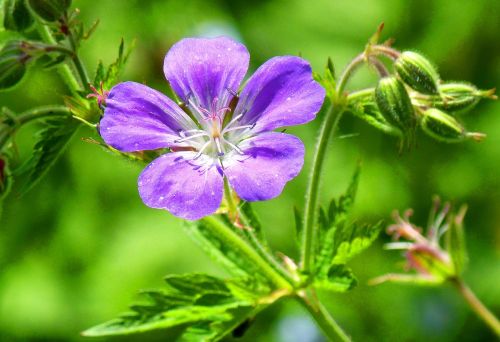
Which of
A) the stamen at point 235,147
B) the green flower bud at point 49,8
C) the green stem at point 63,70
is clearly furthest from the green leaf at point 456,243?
the green flower bud at point 49,8

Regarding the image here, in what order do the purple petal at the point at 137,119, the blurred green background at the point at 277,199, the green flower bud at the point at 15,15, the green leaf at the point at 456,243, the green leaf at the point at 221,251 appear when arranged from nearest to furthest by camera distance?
the purple petal at the point at 137,119
the green flower bud at the point at 15,15
the green leaf at the point at 221,251
the green leaf at the point at 456,243
the blurred green background at the point at 277,199

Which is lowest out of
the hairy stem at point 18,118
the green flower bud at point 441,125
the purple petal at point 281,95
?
the green flower bud at point 441,125

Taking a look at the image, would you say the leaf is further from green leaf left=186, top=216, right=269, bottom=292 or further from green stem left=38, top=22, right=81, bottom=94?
green stem left=38, top=22, right=81, bottom=94

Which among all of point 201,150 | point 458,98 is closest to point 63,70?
point 201,150

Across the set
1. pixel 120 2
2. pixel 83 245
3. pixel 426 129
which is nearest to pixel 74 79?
pixel 426 129

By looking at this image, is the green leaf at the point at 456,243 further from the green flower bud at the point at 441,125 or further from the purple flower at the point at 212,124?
the purple flower at the point at 212,124

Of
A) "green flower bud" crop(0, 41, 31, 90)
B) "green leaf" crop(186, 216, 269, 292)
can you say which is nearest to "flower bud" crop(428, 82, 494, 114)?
"green leaf" crop(186, 216, 269, 292)
